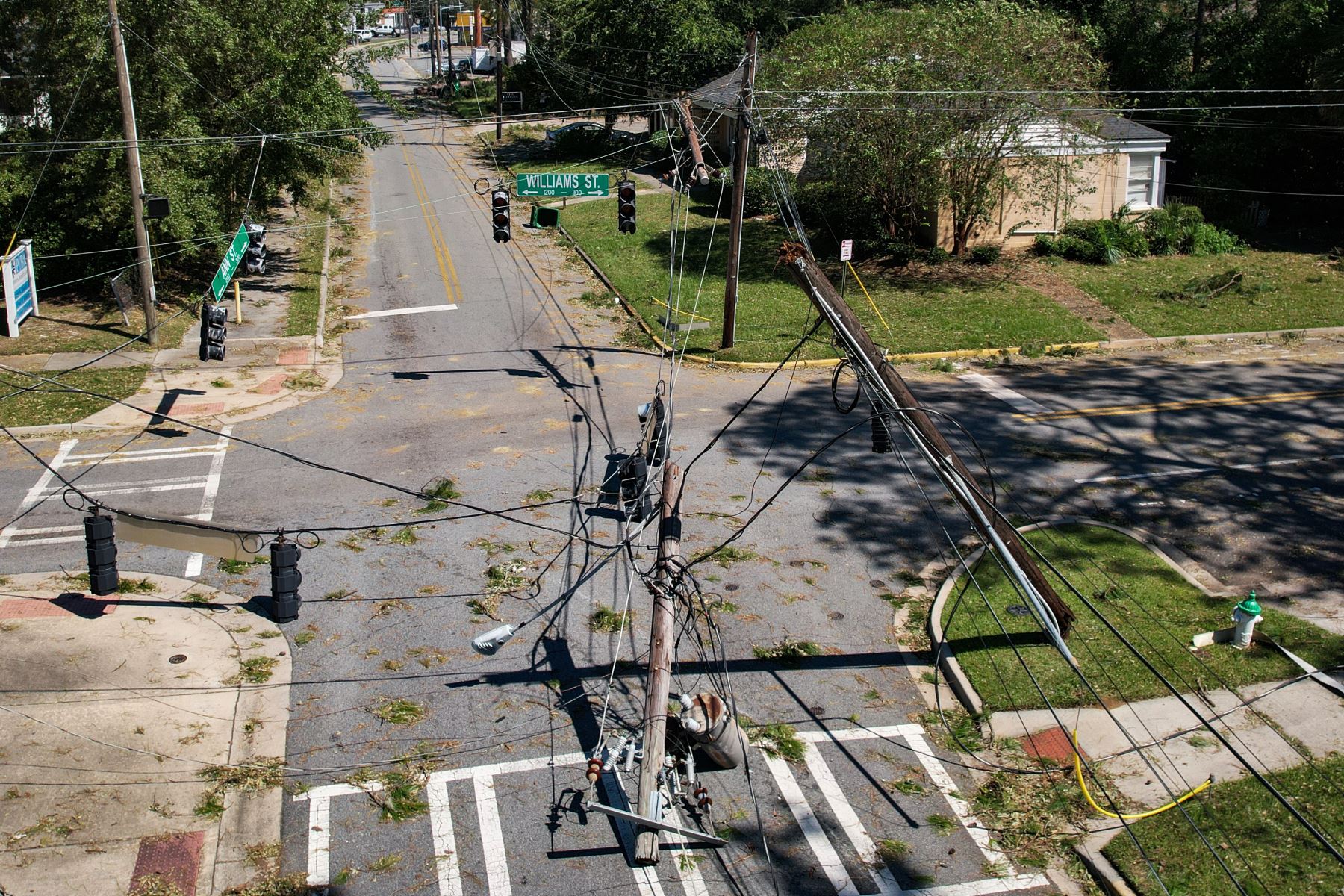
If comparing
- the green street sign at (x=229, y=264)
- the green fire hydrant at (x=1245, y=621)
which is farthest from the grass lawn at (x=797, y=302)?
the green fire hydrant at (x=1245, y=621)

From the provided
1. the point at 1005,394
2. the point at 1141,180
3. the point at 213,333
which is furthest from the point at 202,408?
the point at 1141,180

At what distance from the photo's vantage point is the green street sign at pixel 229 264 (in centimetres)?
1969

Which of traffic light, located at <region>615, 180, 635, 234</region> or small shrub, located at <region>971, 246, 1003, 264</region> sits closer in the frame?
traffic light, located at <region>615, 180, 635, 234</region>

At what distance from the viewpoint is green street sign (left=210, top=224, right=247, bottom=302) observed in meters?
19.7

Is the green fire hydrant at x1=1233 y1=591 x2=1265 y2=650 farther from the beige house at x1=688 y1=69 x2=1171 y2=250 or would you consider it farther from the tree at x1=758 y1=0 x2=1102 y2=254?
the beige house at x1=688 y1=69 x2=1171 y2=250

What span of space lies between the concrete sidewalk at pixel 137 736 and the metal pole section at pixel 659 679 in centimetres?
398

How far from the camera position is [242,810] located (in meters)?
11.1

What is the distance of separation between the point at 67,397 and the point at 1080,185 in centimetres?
2821

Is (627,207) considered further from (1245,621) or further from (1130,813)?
(1130,813)

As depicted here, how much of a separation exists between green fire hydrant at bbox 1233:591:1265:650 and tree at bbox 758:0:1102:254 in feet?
60.7

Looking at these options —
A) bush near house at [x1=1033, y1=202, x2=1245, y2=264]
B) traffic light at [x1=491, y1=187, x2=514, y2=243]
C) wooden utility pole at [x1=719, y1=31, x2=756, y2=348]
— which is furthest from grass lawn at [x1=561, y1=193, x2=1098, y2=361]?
traffic light at [x1=491, y1=187, x2=514, y2=243]

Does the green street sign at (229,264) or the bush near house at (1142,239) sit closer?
the green street sign at (229,264)

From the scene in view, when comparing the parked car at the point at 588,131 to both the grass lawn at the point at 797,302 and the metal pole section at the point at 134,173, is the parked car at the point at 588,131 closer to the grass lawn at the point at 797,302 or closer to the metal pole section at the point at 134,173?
the grass lawn at the point at 797,302

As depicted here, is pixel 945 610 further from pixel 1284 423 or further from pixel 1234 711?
pixel 1284 423
